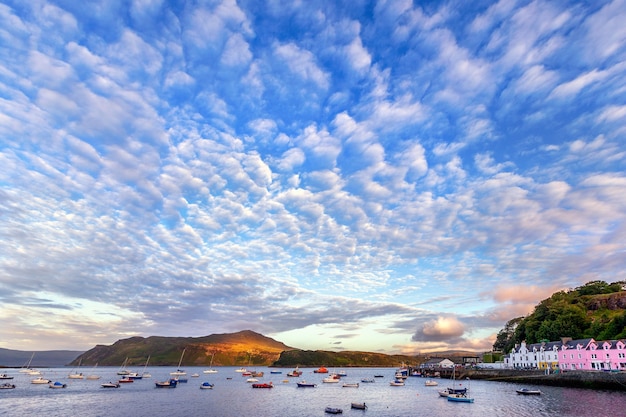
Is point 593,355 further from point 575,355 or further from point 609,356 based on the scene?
point 575,355

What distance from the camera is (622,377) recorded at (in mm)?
90750

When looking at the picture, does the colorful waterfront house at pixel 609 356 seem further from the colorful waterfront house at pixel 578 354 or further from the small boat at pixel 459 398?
the small boat at pixel 459 398

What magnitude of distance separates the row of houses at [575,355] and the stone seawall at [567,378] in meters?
6.37

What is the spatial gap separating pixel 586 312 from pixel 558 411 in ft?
453

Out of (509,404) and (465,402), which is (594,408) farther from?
(465,402)

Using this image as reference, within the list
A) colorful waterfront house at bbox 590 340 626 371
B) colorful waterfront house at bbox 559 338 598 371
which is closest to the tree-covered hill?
colorful waterfront house at bbox 559 338 598 371

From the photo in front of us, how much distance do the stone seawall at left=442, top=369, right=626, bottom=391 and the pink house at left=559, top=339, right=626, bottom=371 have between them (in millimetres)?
8960

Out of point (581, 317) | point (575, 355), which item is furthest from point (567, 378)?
point (581, 317)

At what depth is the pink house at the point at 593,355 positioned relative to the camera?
356ft

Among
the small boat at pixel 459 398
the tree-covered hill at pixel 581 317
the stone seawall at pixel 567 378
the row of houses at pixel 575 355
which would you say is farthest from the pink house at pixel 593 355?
the small boat at pixel 459 398

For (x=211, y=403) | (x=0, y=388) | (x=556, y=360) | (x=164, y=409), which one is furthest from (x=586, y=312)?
(x=0, y=388)

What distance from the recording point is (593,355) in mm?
113625

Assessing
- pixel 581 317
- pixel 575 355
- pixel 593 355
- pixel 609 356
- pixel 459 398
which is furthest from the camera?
pixel 581 317

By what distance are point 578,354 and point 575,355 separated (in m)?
1.35
